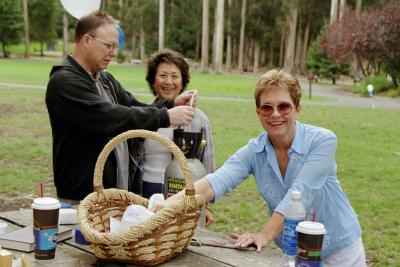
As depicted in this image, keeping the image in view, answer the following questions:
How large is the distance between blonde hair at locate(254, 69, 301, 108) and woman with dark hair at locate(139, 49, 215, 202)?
1232mm

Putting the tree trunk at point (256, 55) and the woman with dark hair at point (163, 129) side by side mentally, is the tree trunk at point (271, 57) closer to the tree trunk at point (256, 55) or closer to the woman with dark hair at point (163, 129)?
the tree trunk at point (256, 55)

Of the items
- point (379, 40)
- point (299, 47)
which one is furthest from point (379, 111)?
point (299, 47)

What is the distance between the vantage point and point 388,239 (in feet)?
19.8

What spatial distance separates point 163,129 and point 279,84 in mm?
1546

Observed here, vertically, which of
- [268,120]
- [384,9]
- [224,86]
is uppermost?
[384,9]

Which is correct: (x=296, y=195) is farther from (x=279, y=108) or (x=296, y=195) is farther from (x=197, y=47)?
(x=197, y=47)

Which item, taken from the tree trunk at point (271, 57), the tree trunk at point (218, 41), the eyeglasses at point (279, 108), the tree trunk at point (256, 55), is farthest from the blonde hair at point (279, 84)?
the tree trunk at point (271, 57)

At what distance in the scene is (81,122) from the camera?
347 cm

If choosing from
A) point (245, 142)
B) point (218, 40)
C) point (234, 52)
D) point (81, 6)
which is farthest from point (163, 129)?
point (234, 52)

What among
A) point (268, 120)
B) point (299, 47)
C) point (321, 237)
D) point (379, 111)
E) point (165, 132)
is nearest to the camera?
point (321, 237)

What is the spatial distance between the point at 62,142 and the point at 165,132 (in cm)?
84

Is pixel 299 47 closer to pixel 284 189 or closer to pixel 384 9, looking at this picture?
pixel 384 9

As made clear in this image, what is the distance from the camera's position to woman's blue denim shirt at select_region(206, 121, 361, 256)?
293 cm

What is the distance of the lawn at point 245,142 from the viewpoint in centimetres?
662
